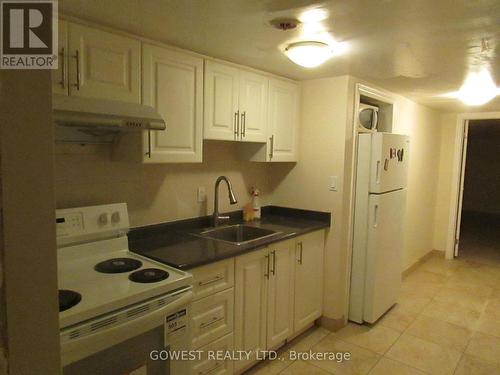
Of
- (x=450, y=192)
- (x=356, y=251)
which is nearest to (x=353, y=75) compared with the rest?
(x=356, y=251)

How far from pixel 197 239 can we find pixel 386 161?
1.69 meters

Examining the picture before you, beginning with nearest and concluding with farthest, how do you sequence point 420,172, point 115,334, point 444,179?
point 115,334 < point 420,172 < point 444,179

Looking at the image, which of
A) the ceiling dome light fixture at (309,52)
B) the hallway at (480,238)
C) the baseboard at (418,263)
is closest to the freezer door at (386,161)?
the ceiling dome light fixture at (309,52)

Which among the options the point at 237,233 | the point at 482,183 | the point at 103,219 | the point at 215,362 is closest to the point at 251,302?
the point at 215,362

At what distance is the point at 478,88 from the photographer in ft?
10.1

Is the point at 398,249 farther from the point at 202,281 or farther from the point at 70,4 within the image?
the point at 70,4

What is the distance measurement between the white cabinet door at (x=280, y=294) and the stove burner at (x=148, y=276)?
858 mm

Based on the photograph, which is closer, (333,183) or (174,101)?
(174,101)

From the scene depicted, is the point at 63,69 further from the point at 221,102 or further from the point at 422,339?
the point at 422,339

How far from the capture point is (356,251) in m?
2.98

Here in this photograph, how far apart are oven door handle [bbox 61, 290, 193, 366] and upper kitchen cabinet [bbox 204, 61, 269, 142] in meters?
1.14

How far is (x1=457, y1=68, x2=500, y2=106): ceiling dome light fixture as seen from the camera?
8.61ft

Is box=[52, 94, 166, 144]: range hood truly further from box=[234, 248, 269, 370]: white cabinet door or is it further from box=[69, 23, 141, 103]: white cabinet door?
box=[234, 248, 269, 370]: white cabinet door

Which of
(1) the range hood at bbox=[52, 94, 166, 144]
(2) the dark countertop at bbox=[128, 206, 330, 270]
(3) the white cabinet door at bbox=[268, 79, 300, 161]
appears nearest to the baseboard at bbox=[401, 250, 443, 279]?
(2) the dark countertop at bbox=[128, 206, 330, 270]
